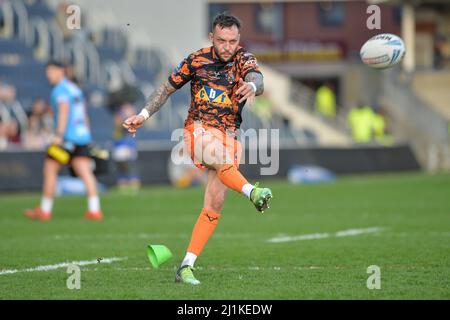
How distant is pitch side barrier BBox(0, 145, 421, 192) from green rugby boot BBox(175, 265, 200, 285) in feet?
42.6

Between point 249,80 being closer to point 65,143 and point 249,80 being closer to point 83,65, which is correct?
point 65,143

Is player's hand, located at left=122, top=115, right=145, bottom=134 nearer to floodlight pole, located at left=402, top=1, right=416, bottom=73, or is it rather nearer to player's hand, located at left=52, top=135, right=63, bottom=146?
player's hand, located at left=52, top=135, right=63, bottom=146

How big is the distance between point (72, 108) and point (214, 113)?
23.4ft

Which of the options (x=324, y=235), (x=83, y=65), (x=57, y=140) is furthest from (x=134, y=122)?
(x=83, y=65)

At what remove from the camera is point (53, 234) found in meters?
13.2

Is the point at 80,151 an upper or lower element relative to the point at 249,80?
lower

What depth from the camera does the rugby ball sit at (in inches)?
384

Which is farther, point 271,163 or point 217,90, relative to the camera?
point 271,163

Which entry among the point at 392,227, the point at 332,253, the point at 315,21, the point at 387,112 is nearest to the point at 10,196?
the point at 392,227

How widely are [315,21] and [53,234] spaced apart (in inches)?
1866

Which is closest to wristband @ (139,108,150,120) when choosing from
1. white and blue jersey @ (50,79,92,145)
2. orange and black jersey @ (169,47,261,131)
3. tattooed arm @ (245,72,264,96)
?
orange and black jersey @ (169,47,261,131)

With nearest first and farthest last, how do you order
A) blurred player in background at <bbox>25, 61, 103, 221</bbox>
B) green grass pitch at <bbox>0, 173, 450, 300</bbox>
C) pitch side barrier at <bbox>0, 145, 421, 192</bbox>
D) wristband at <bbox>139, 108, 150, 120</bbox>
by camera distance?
green grass pitch at <bbox>0, 173, 450, 300</bbox> < wristband at <bbox>139, 108, 150, 120</bbox> < blurred player in background at <bbox>25, 61, 103, 221</bbox> < pitch side barrier at <bbox>0, 145, 421, 192</bbox>

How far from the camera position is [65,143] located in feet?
50.8

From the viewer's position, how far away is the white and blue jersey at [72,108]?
15.5m
